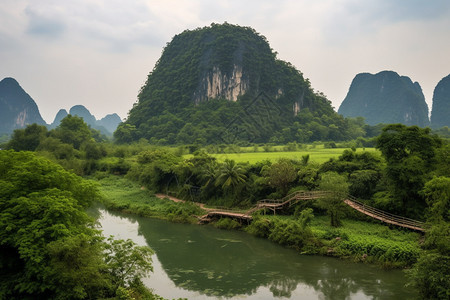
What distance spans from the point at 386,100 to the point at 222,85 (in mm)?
81904

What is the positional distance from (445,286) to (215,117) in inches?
2341

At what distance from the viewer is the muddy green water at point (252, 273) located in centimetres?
1323

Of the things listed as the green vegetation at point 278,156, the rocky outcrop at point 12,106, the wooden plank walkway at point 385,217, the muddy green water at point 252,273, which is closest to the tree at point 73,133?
the green vegetation at point 278,156

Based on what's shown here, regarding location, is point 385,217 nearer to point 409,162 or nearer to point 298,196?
point 409,162

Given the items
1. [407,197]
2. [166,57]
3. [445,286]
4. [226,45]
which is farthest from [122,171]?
[166,57]

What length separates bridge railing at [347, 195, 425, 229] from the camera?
16922 millimetres

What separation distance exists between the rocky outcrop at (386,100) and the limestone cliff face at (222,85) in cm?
6680

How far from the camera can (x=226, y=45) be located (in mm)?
85500

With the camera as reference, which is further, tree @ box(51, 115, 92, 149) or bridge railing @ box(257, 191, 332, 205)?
tree @ box(51, 115, 92, 149)

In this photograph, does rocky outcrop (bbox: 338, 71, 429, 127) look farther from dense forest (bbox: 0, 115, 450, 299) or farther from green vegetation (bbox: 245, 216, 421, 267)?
green vegetation (bbox: 245, 216, 421, 267)

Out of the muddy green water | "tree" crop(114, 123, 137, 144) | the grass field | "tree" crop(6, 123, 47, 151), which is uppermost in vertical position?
A: "tree" crop(114, 123, 137, 144)

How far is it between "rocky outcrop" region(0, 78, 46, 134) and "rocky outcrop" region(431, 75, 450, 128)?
530 feet

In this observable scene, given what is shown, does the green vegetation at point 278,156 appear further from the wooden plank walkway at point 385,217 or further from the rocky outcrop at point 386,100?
the rocky outcrop at point 386,100

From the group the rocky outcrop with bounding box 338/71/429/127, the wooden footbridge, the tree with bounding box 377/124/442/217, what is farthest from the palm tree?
the rocky outcrop with bounding box 338/71/429/127
